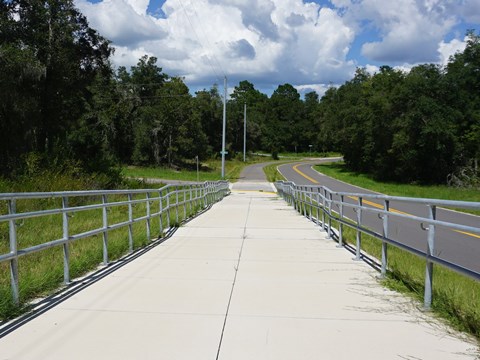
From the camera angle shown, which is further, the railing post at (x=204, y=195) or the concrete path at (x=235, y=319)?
the railing post at (x=204, y=195)

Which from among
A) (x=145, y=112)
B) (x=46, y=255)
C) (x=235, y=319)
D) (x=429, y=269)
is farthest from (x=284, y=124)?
(x=235, y=319)

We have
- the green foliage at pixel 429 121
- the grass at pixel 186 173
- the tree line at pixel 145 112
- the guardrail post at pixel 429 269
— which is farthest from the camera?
the grass at pixel 186 173

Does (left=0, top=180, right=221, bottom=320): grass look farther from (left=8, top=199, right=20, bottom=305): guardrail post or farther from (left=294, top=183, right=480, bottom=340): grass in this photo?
(left=294, top=183, right=480, bottom=340): grass

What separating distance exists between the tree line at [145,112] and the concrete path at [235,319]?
63.8 ft

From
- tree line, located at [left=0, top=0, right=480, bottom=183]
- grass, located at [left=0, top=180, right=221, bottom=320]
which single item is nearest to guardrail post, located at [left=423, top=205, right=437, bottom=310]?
grass, located at [left=0, top=180, right=221, bottom=320]

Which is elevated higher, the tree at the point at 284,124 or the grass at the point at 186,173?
the tree at the point at 284,124

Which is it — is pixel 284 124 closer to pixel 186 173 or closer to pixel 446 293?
pixel 186 173

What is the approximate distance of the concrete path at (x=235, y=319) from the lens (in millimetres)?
4047

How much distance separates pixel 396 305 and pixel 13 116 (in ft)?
83.1

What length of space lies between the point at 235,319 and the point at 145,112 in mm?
67603

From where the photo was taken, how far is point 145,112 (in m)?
70.2

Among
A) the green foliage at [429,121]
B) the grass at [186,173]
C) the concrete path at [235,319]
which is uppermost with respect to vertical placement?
the green foliage at [429,121]

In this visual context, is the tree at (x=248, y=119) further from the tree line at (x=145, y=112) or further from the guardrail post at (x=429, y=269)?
the guardrail post at (x=429, y=269)

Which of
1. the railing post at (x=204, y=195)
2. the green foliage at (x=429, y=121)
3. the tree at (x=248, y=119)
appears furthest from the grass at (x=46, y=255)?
the tree at (x=248, y=119)
